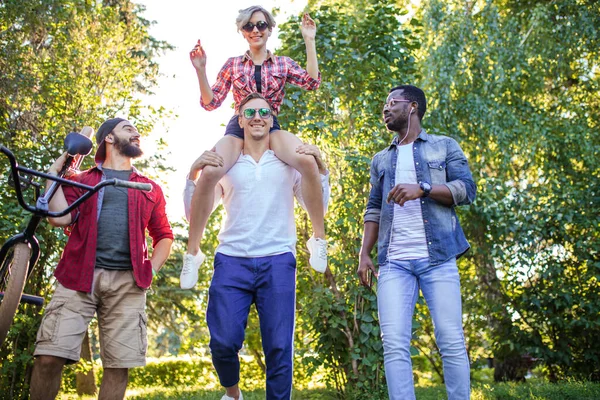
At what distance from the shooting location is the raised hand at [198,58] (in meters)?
4.10

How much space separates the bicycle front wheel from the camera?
9.89ft

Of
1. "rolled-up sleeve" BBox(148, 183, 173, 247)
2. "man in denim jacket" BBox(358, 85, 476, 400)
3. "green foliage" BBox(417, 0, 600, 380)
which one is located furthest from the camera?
"green foliage" BBox(417, 0, 600, 380)

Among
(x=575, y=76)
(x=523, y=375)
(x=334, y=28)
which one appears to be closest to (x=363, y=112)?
(x=334, y=28)

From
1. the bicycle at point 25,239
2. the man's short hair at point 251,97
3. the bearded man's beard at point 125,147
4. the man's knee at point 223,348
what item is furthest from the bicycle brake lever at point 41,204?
the man's short hair at point 251,97

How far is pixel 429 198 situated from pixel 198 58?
1712 mm

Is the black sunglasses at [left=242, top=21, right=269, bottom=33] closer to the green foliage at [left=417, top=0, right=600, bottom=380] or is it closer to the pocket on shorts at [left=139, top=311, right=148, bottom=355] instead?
the pocket on shorts at [left=139, top=311, right=148, bottom=355]

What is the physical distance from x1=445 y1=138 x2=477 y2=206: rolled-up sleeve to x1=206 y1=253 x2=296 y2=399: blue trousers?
42.4 inches

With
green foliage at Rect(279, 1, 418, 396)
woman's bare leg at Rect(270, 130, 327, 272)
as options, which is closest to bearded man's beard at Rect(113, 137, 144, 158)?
woman's bare leg at Rect(270, 130, 327, 272)

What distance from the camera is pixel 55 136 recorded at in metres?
7.96

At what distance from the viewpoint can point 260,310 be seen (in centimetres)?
377

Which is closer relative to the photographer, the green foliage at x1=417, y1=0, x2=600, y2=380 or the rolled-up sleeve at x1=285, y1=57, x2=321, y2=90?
the rolled-up sleeve at x1=285, y1=57, x2=321, y2=90

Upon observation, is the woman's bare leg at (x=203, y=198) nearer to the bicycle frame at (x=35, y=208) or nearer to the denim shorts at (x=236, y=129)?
the denim shorts at (x=236, y=129)

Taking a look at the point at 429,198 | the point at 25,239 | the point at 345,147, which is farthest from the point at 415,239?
the point at 345,147

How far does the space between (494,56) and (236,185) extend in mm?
9060
